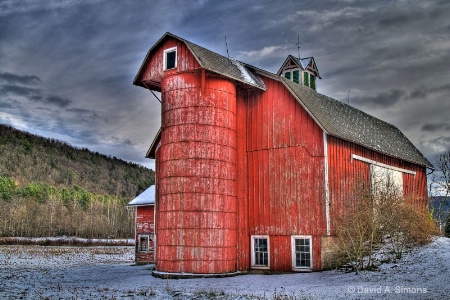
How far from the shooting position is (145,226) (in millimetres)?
29516

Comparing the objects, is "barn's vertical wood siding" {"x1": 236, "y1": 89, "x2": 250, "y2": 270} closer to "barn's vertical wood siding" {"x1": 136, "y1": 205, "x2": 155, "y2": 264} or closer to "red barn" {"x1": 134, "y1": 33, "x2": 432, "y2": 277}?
"red barn" {"x1": 134, "y1": 33, "x2": 432, "y2": 277}

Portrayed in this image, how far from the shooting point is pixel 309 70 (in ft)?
105

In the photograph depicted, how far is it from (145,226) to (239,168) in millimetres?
9714

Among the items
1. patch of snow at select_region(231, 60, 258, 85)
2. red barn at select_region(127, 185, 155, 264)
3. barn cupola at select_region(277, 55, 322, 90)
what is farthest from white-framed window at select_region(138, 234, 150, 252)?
barn cupola at select_region(277, 55, 322, 90)

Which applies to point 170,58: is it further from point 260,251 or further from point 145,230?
point 145,230

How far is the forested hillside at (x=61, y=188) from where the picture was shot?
267 ft

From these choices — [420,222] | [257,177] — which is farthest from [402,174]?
[257,177]

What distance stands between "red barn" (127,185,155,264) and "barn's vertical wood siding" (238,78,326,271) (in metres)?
8.99

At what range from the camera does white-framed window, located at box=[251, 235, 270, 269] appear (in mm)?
21678

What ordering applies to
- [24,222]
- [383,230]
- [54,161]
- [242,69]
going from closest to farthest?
[383,230] < [242,69] < [24,222] < [54,161]

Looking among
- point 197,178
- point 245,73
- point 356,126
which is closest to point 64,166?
point 356,126

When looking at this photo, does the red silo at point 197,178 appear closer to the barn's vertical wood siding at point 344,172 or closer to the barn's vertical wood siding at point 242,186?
the barn's vertical wood siding at point 242,186

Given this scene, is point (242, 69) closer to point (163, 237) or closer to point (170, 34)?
point (170, 34)

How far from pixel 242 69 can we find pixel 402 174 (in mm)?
12304
